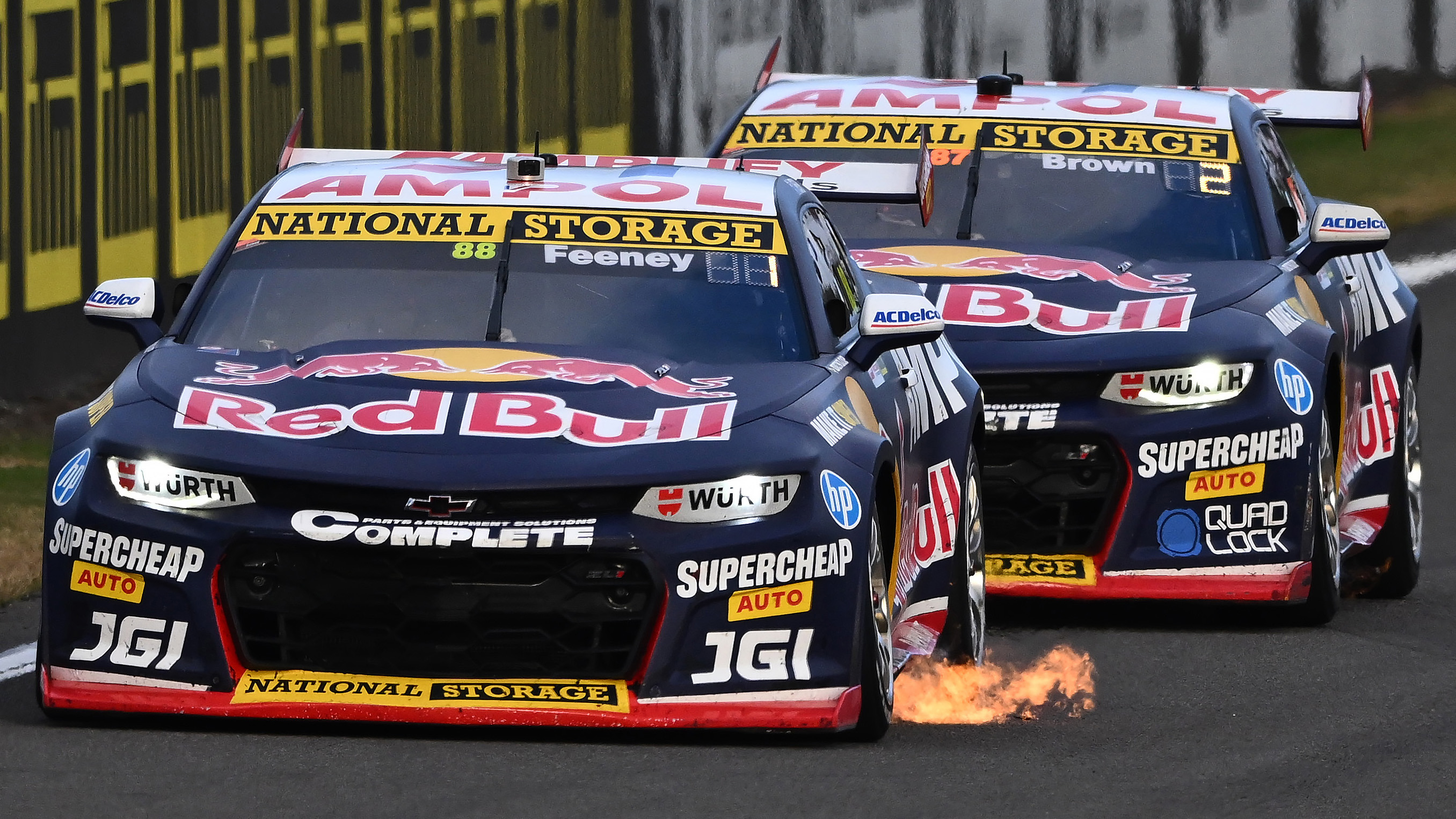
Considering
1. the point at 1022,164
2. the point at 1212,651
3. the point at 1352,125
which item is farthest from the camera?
the point at 1352,125

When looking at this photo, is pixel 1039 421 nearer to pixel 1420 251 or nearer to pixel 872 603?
pixel 872 603

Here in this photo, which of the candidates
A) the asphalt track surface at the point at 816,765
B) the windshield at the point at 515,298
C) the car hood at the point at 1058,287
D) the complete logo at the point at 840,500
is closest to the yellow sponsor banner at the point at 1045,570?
the car hood at the point at 1058,287

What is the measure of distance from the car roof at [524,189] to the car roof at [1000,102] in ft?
9.67

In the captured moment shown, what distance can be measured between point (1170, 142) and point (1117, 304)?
139 centimetres

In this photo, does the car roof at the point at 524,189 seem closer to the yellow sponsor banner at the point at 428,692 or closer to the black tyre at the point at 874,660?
the black tyre at the point at 874,660

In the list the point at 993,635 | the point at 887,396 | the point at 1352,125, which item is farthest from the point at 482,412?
the point at 1352,125

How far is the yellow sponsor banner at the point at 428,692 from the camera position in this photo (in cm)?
688

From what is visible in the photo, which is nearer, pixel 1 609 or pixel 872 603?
pixel 872 603

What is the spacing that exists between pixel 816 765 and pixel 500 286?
5.90 feet

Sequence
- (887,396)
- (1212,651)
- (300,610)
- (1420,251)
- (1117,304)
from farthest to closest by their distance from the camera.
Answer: (1420,251)
(1117,304)
(1212,651)
(887,396)
(300,610)

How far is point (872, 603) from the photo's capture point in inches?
286

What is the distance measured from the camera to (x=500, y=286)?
8023mm

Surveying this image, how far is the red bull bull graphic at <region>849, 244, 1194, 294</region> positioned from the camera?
10.3 metres

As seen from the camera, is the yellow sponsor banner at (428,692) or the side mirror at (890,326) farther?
the side mirror at (890,326)
